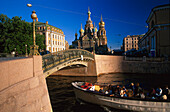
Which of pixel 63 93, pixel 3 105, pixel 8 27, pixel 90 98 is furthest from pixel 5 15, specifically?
pixel 3 105

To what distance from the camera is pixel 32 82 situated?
7.39 metres

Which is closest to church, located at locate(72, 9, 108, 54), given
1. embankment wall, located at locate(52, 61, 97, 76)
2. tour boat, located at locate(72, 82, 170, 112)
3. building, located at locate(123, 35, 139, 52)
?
building, located at locate(123, 35, 139, 52)

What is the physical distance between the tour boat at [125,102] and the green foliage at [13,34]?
84.5 ft

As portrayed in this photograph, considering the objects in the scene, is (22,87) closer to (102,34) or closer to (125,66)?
(125,66)

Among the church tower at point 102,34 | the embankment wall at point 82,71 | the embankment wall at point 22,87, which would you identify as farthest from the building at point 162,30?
the church tower at point 102,34

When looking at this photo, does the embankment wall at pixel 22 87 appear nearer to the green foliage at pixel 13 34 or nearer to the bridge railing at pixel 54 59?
the bridge railing at pixel 54 59

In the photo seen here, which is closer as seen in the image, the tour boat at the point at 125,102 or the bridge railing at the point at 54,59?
the tour boat at the point at 125,102

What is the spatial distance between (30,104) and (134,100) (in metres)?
8.99

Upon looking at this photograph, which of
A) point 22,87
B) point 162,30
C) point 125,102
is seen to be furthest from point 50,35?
point 22,87

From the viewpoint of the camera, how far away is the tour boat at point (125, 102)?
1161cm

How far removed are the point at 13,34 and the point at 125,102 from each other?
31315mm

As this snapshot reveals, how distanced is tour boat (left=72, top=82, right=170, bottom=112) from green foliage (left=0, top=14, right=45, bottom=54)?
25762 millimetres

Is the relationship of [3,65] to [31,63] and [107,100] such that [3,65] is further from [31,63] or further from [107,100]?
[107,100]

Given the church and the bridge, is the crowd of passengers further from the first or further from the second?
the church
